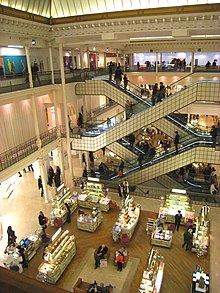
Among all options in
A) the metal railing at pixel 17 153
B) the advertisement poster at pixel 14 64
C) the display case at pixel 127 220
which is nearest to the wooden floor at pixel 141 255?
the display case at pixel 127 220

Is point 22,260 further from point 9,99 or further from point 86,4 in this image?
point 86,4

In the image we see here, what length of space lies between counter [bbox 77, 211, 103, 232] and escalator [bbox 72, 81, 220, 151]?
4744 mm

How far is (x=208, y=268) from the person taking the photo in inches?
409

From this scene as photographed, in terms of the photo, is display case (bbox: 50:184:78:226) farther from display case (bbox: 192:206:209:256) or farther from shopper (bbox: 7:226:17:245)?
display case (bbox: 192:206:209:256)

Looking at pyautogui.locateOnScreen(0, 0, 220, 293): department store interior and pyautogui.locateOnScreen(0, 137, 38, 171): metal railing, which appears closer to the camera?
pyautogui.locateOnScreen(0, 0, 220, 293): department store interior

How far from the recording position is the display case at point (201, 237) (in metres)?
11.0

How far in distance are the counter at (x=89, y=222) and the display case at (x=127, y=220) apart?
1070mm

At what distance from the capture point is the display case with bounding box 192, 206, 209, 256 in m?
11.0

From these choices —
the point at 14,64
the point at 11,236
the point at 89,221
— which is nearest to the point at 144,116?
the point at 89,221

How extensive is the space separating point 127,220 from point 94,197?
3.07 metres

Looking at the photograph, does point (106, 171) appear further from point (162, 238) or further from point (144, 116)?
point (162, 238)

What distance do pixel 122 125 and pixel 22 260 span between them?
8.73 meters

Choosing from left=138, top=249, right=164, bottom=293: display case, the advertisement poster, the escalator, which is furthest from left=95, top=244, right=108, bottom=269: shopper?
the advertisement poster

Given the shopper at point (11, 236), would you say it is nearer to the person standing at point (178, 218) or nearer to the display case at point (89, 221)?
the display case at point (89, 221)
